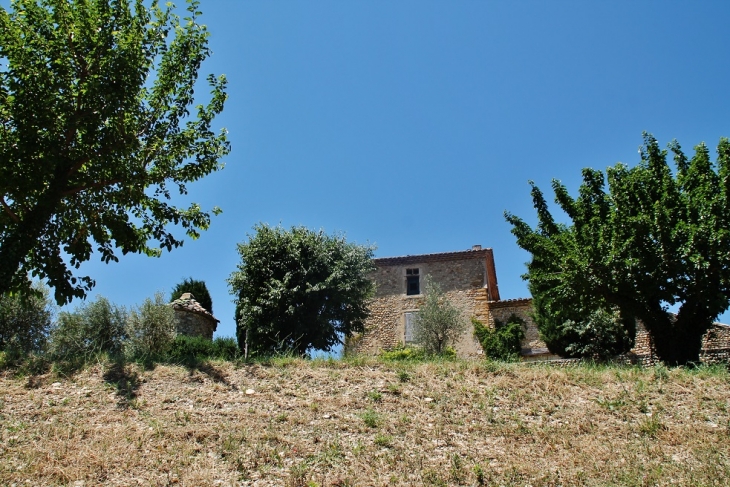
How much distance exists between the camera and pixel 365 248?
20562mm

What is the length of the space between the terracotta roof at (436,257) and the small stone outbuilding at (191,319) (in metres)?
8.93

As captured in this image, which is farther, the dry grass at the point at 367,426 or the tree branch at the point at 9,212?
the tree branch at the point at 9,212

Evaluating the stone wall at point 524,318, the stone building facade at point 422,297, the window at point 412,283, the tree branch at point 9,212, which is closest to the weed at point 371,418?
the tree branch at point 9,212

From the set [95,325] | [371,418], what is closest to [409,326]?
[95,325]

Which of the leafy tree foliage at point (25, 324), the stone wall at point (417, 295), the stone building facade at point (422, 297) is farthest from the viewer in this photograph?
the stone wall at point (417, 295)

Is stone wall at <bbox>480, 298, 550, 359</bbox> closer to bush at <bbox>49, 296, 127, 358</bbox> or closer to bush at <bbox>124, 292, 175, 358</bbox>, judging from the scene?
bush at <bbox>124, 292, 175, 358</bbox>

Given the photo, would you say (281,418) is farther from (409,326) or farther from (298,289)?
(409,326)

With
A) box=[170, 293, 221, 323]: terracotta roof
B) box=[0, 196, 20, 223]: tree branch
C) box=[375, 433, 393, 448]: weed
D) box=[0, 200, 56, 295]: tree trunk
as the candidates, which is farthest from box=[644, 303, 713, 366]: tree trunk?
box=[170, 293, 221, 323]: terracotta roof

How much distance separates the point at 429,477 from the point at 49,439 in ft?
17.6

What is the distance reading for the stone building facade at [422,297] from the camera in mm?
26062

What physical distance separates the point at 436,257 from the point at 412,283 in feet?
5.76

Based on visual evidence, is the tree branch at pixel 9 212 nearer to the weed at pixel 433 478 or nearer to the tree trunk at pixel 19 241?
the tree trunk at pixel 19 241

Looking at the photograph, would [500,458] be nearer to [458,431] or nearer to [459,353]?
[458,431]

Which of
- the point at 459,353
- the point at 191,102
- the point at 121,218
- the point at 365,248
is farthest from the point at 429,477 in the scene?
the point at 459,353
